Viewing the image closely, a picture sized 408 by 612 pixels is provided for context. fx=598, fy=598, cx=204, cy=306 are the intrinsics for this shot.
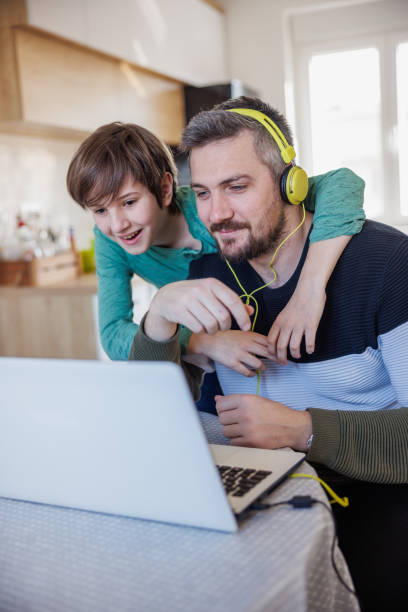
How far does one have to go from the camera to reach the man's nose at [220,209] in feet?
3.78

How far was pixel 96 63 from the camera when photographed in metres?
3.12

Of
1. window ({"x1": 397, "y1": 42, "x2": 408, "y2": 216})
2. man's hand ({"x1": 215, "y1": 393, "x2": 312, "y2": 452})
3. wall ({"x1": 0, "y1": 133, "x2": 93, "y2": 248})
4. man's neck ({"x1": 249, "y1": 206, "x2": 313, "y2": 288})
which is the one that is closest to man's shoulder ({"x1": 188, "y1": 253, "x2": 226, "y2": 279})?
man's neck ({"x1": 249, "y1": 206, "x2": 313, "y2": 288})

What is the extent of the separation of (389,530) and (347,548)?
68 mm

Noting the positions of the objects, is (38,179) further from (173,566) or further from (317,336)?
(173,566)

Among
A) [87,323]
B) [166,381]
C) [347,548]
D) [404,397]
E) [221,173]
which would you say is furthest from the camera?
[87,323]

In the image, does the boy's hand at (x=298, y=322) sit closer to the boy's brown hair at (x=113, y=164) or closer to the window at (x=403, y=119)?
the boy's brown hair at (x=113, y=164)

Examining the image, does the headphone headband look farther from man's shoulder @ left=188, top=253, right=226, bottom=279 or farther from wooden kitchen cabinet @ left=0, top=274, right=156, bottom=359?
wooden kitchen cabinet @ left=0, top=274, right=156, bottom=359

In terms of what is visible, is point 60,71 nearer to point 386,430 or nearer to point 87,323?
point 87,323

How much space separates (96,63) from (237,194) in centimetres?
230

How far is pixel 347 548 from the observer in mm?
855

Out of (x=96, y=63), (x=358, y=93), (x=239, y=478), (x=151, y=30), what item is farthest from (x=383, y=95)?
(x=239, y=478)

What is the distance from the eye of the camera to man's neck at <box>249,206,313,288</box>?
123 cm

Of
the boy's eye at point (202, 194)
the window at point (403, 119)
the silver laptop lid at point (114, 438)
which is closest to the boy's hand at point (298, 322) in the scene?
the boy's eye at point (202, 194)

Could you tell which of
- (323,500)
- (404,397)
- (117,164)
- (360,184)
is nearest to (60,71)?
(117,164)
